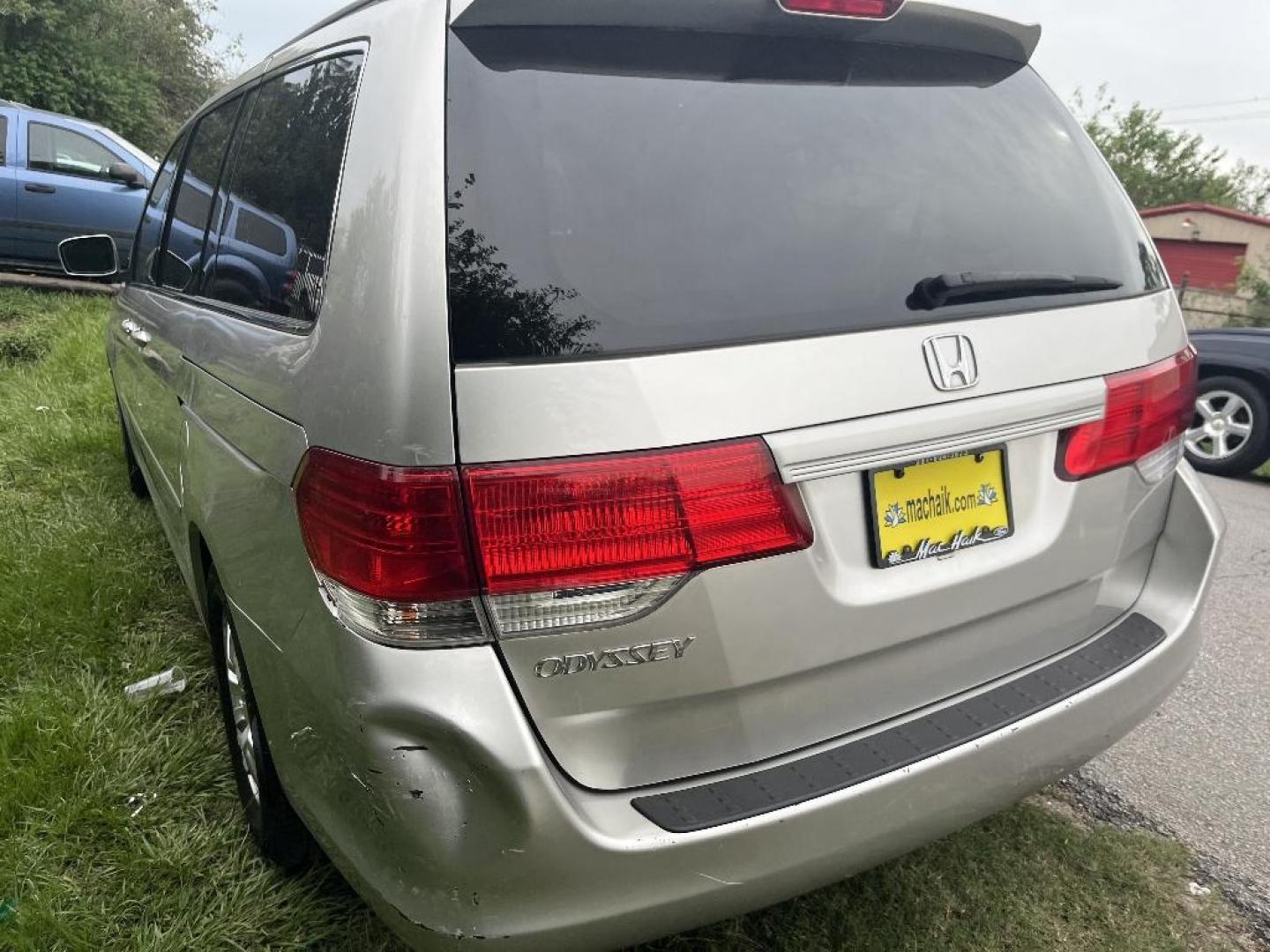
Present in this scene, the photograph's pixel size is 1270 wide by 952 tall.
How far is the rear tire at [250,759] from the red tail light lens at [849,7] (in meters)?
1.58

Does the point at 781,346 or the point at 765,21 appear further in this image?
the point at 765,21

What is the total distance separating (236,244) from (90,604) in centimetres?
173

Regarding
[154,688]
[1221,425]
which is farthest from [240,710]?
[1221,425]

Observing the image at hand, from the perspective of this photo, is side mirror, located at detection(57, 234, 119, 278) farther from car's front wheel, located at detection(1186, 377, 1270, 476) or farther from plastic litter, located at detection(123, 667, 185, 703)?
car's front wheel, located at detection(1186, 377, 1270, 476)

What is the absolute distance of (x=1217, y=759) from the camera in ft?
8.93

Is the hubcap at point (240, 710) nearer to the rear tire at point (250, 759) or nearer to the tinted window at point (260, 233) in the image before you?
the rear tire at point (250, 759)

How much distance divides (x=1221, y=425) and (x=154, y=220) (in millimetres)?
6661

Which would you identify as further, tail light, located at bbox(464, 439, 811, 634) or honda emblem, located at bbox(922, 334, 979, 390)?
honda emblem, located at bbox(922, 334, 979, 390)

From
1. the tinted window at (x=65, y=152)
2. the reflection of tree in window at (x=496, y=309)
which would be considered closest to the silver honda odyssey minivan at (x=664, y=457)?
the reflection of tree in window at (x=496, y=309)

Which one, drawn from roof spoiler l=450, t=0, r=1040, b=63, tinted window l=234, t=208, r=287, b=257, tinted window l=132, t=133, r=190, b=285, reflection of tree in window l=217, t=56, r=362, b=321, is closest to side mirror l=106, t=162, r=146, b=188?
tinted window l=132, t=133, r=190, b=285

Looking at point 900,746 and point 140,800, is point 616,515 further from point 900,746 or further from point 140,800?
point 140,800

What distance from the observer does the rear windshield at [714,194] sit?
1331mm

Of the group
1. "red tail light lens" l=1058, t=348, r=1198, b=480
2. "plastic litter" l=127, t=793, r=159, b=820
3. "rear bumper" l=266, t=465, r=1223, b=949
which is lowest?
"plastic litter" l=127, t=793, r=159, b=820

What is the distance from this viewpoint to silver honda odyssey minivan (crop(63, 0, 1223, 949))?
129 cm
